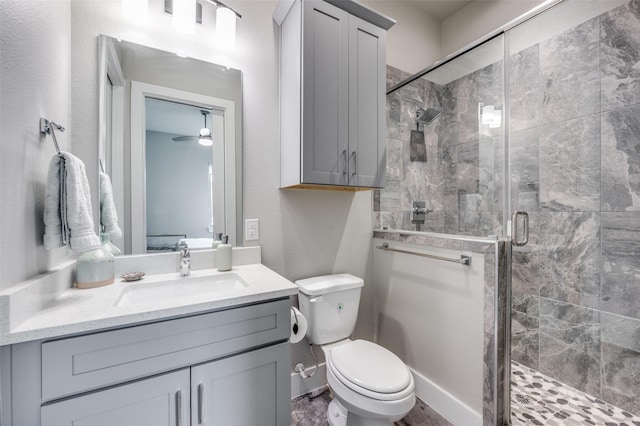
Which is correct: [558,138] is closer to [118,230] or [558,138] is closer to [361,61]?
[361,61]

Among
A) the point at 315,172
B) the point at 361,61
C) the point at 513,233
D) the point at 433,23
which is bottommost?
the point at 513,233

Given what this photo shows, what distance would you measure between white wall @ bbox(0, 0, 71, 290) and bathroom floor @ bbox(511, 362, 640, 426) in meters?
2.27

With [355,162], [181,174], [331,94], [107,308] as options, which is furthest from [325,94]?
[107,308]

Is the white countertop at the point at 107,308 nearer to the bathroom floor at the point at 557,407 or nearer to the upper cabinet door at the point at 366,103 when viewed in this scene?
the upper cabinet door at the point at 366,103

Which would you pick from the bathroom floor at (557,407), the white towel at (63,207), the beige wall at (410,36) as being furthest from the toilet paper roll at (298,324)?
the beige wall at (410,36)

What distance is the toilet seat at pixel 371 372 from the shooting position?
1.13m

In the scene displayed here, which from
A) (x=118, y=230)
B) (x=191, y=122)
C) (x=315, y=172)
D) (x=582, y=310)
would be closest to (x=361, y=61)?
(x=315, y=172)

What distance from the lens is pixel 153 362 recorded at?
843 mm

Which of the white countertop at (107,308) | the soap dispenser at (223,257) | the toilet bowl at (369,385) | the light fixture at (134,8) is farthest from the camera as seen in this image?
the soap dispenser at (223,257)

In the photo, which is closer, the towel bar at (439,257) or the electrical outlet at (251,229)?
the towel bar at (439,257)

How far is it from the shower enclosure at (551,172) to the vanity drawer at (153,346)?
1.30 metres

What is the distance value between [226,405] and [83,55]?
1.58 m

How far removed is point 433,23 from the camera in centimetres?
245

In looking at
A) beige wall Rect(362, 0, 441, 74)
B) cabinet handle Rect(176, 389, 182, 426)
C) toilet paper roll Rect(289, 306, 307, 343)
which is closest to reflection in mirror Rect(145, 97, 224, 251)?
toilet paper roll Rect(289, 306, 307, 343)
